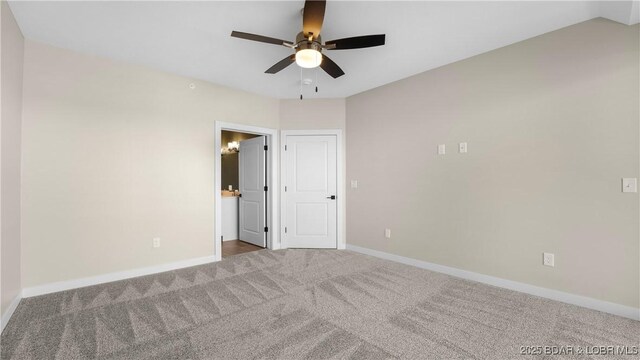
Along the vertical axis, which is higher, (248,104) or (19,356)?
(248,104)

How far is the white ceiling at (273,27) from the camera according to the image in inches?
94.3

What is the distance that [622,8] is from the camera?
2.28 m

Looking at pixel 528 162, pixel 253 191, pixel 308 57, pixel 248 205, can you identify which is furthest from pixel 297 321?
pixel 248 205

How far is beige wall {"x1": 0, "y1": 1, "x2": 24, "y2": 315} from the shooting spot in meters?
2.27

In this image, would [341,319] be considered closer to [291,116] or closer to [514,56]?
[514,56]

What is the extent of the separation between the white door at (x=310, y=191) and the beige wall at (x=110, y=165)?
1344 millimetres

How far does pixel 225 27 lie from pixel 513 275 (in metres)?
3.91

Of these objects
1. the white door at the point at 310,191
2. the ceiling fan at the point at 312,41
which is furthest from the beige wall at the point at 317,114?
the ceiling fan at the point at 312,41

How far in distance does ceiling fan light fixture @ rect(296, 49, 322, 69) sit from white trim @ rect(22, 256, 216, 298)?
307cm

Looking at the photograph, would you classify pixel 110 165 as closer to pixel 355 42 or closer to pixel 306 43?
pixel 306 43

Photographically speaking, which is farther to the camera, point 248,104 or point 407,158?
point 248,104

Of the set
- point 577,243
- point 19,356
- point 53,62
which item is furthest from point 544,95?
point 53,62

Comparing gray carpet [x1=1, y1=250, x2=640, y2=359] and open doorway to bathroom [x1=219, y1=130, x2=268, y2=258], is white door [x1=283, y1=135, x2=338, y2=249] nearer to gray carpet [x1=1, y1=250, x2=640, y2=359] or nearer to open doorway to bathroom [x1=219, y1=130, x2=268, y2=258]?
open doorway to bathroom [x1=219, y1=130, x2=268, y2=258]

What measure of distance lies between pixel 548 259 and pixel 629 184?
0.94 m
